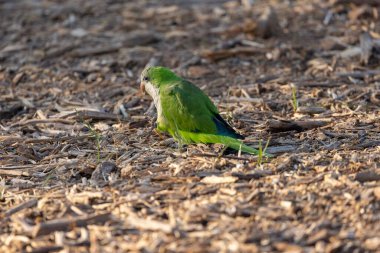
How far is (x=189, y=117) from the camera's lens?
18.0 feet

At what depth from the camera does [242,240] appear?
3670mm

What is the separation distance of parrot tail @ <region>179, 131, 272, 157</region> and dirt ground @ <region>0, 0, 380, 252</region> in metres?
0.06

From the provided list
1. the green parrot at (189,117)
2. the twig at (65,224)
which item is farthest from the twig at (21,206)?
the green parrot at (189,117)

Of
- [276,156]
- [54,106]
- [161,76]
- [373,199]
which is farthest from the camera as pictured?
[54,106]

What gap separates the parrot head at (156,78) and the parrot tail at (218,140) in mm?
622

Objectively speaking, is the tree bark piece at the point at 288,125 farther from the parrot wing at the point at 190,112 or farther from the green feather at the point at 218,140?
the green feather at the point at 218,140

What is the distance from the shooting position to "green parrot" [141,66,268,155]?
5301mm

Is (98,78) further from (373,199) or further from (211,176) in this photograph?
(373,199)

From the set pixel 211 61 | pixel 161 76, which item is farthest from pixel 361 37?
pixel 161 76

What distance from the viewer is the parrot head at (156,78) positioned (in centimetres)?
602

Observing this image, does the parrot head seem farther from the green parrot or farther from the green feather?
the green feather

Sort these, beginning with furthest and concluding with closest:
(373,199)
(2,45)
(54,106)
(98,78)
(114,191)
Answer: (2,45), (98,78), (54,106), (114,191), (373,199)

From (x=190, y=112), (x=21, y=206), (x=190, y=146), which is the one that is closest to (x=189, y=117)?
(x=190, y=112)

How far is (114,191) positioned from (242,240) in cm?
108
